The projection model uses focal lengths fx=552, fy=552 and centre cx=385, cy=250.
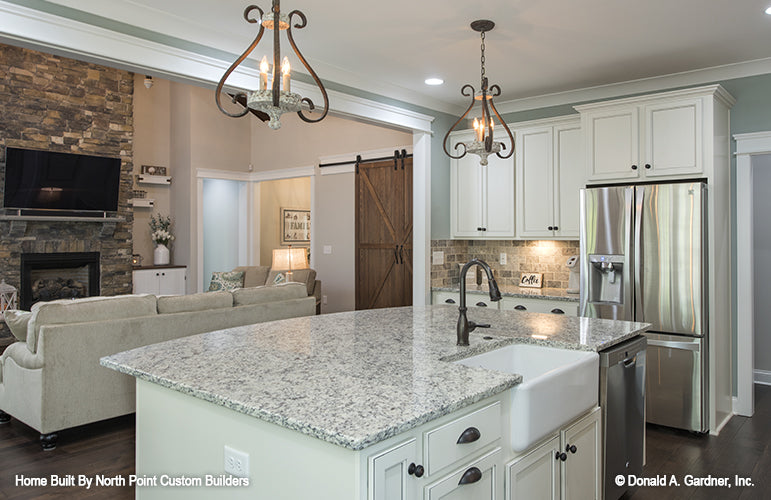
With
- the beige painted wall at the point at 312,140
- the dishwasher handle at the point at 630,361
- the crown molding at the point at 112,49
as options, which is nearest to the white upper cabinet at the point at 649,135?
the dishwasher handle at the point at 630,361

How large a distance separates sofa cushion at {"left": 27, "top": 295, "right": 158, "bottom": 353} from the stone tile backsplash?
9.00 ft

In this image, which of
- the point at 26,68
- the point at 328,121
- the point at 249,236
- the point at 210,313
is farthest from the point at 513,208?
the point at 26,68

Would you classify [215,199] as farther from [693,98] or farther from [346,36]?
[693,98]

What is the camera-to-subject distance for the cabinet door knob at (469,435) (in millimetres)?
1619

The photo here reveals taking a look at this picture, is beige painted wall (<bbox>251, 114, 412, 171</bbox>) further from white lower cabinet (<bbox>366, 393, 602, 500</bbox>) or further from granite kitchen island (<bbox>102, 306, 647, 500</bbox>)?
white lower cabinet (<bbox>366, 393, 602, 500</bbox>)

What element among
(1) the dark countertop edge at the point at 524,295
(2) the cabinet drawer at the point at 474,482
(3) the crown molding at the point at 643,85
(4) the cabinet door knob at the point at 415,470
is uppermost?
(3) the crown molding at the point at 643,85

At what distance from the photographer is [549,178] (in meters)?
5.01

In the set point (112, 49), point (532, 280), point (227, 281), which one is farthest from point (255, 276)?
point (112, 49)

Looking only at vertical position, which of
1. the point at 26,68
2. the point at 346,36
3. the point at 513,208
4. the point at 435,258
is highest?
the point at 26,68

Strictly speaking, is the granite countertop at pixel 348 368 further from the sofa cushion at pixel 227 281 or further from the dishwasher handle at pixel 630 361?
the sofa cushion at pixel 227 281

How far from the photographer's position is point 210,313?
4145 mm

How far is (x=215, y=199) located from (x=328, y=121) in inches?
99.2

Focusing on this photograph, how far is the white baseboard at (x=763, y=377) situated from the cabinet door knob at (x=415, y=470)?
5.28 metres

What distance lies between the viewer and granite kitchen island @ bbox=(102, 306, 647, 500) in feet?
4.55
